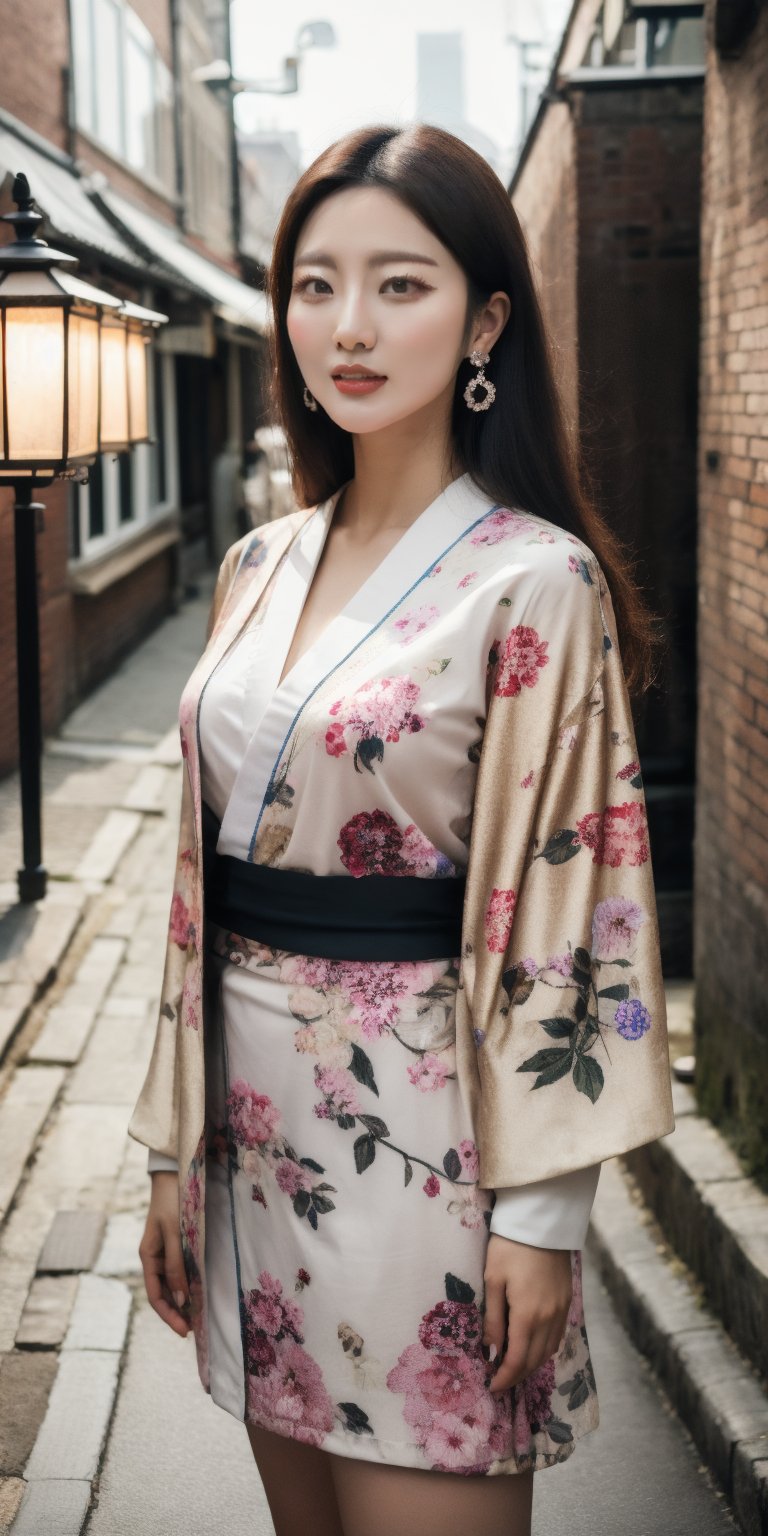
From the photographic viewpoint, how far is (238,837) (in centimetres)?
196

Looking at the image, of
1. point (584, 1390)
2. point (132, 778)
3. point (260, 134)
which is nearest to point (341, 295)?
point (584, 1390)

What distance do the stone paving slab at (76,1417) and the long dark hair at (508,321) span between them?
2131 millimetres

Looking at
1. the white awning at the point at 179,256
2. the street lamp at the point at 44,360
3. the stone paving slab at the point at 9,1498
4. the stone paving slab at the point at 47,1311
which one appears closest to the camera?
the stone paving slab at the point at 9,1498

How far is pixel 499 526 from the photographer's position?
1.91 metres

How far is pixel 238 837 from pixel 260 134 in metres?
65.4

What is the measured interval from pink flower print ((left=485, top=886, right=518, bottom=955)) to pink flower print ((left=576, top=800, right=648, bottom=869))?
0.38ft

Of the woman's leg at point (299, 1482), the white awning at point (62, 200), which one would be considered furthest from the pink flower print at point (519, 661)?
the white awning at point (62, 200)

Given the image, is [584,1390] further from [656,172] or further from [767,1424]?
[656,172]

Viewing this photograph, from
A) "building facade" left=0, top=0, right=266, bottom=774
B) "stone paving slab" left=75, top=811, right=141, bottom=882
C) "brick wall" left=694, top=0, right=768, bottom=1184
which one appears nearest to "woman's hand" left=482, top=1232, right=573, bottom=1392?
"building facade" left=0, top=0, right=266, bottom=774

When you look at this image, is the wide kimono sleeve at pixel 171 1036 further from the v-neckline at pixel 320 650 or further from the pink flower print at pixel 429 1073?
the pink flower print at pixel 429 1073

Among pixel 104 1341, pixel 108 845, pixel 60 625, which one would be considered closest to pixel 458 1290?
pixel 104 1341

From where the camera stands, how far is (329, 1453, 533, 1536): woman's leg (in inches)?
71.6

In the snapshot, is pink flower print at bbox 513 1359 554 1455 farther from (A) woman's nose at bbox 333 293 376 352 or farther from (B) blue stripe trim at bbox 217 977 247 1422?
(A) woman's nose at bbox 333 293 376 352

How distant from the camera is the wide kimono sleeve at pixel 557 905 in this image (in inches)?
69.6
